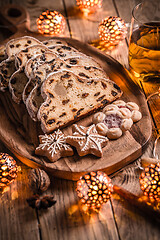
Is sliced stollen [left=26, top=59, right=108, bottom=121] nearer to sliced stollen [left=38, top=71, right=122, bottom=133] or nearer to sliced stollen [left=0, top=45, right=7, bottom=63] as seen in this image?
sliced stollen [left=38, top=71, right=122, bottom=133]

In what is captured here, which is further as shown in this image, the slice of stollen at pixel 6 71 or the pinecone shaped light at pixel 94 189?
the slice of stollen at pixel 6 71

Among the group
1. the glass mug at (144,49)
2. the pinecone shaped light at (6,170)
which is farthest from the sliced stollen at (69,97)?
the pinecone shaped light at (6,170)

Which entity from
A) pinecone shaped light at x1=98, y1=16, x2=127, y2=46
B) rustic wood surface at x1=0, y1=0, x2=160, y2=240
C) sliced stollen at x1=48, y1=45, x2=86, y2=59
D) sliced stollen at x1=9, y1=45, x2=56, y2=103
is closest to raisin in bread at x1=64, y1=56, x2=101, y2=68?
sliced stollen at x1=48, y1=45, x2=86, y2=59

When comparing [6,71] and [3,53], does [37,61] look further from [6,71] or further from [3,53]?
[3,53]

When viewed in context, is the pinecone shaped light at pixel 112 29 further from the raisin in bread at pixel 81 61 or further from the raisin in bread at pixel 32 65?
the raisin in bread at pixel 32 65

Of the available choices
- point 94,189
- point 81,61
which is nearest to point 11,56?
point 81,61

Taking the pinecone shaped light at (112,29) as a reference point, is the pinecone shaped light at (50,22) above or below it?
above
